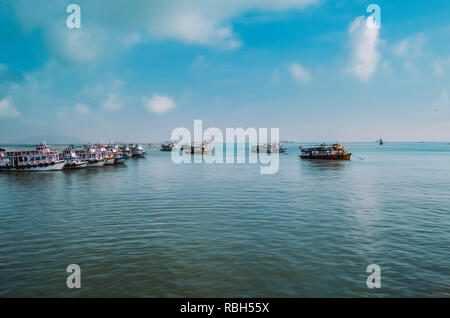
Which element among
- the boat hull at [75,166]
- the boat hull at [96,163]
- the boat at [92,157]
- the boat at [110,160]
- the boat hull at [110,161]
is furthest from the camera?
the boat at [110,160]

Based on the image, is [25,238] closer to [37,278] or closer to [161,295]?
[37,278]

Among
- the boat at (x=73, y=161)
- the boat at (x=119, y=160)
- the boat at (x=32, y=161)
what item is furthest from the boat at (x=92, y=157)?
the boat at (x=32, y=161)

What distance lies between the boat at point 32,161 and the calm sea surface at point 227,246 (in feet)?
144

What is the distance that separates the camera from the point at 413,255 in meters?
15.9

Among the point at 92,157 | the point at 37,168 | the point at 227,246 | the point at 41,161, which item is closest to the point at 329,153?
the point at 92,157

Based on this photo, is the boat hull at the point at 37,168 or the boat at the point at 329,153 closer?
the boat hull at the point at 37,168

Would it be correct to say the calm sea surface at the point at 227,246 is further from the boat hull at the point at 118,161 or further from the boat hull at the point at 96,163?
the boat hull at the point at 118,161

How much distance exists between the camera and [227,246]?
1759cm

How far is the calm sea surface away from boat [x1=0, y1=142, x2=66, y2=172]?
44032 mm

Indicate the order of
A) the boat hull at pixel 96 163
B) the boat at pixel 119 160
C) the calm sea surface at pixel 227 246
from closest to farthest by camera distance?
the calm sea surface at pixel 227 246
the boat hull at pixel 96 163
the boat at pixel 119 160

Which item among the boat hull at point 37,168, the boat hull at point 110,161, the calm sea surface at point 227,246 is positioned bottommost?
the calm sea surface at point 227,246

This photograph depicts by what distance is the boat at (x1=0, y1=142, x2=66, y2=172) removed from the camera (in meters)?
71.9

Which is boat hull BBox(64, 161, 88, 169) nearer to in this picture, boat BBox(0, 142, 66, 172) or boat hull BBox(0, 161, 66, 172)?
boat BBox(0, 142, 66, 172)

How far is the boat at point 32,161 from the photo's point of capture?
71906 millimetres
